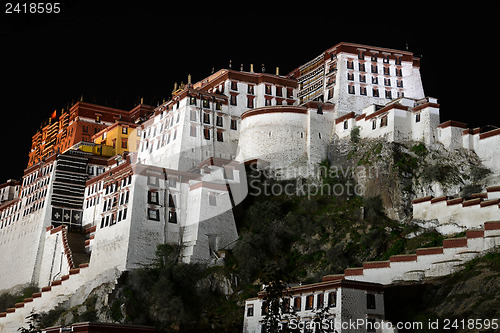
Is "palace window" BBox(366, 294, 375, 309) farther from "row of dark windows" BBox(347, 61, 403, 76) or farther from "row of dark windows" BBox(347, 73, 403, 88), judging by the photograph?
"row of dark windows" BBox(347, 61, 403, 76)

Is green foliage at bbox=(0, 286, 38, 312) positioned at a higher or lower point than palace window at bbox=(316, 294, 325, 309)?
higher

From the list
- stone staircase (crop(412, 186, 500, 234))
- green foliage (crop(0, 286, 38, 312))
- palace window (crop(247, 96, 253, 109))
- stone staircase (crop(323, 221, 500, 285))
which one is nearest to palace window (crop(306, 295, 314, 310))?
stone staircase (crop(323, 221, 500, 285))

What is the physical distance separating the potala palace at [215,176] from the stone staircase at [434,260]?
0.07 metres

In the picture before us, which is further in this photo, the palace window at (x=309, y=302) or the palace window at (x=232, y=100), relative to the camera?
the palace window at (x=232, y=100)

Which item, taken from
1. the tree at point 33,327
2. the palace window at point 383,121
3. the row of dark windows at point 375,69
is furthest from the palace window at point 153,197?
the row of dark windows at point 375,69

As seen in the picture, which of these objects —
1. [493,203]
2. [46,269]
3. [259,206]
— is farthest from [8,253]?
[493,203]

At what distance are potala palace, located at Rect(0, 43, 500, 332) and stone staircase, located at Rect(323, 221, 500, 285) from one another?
0.07 m

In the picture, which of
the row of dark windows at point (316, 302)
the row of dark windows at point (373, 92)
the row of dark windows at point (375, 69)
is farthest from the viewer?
the row of dark windows at point (375, 69)

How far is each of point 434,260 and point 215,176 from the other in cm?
2337

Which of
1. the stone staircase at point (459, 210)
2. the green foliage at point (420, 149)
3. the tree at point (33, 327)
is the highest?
the green foliage at point (420, 149)

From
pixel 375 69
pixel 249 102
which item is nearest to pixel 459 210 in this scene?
pixel 375 69

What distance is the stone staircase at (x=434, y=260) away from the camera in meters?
45.2

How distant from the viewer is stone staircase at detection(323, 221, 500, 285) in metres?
45.2

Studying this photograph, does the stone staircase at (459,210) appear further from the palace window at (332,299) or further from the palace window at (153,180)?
the palace window at (153,180)
